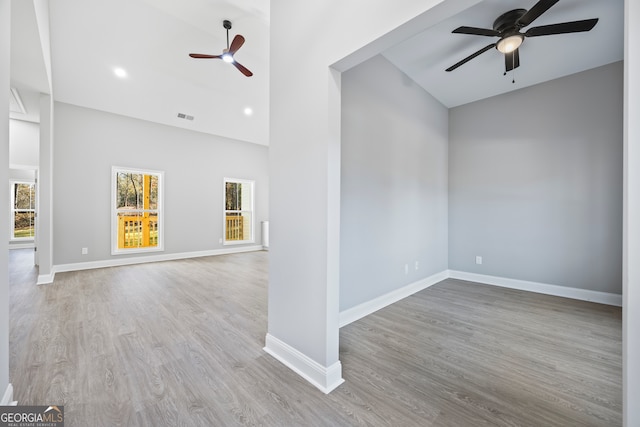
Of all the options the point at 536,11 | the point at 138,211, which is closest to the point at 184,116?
the point at 138,211

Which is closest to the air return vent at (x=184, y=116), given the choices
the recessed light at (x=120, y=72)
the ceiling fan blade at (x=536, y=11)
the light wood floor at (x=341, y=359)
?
the recessed light at (x=120, y=72)

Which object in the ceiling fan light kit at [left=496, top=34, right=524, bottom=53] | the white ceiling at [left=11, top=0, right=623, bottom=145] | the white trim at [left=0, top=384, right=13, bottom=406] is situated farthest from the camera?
the white ceiling at [left=11, top=0, right=623, bottom=145]

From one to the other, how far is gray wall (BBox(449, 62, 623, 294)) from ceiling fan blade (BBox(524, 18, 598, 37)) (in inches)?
68.2

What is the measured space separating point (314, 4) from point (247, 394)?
2637 mm

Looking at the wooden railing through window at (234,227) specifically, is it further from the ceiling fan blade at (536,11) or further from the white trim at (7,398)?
the ceiling fan blade at (536,11)

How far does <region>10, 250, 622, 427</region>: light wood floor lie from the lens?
152 cm

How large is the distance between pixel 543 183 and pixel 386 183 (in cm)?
244

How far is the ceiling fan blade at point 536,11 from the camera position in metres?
2.01

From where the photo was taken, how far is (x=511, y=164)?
407cm

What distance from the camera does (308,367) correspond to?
6.01 feet

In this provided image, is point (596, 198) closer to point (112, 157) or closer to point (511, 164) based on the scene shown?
point (511, 164)

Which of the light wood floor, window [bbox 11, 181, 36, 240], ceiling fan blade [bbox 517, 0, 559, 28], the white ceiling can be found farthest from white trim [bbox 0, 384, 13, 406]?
window [bbox 11, 181, 36, 240]

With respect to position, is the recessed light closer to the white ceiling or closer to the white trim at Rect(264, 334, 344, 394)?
the white ceiling

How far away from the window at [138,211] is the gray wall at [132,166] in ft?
0.51
